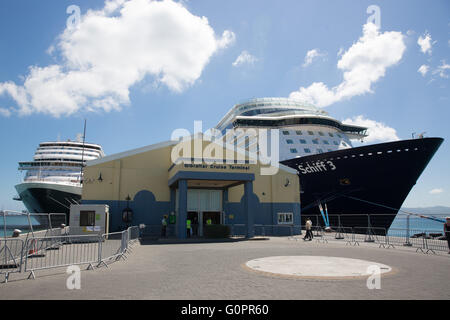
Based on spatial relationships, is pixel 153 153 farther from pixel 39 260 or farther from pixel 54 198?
pixel 54 198

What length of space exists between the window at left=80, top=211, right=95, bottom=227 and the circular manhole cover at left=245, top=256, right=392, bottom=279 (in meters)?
11.7

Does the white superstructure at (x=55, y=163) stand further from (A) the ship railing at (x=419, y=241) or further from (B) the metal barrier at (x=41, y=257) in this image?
(A) the ship railing at (x=419, y=241)

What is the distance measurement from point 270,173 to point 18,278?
20.5 m

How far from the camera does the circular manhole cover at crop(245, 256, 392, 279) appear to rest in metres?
8.30

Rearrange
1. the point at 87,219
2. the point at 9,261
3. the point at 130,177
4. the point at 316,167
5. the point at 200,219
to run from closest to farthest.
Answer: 1. the point at 9,261
2. the point at 87,219
3. the point at 130,177
4. the point at 200,219
5. the point at 316,167

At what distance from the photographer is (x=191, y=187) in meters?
→ 23.8

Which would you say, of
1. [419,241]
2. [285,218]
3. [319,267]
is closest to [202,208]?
[285,218]

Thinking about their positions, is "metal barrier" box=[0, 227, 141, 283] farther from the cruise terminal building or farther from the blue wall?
the cruise terminal building

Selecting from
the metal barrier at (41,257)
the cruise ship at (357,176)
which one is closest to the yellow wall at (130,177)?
the metal barrier at (41,257)

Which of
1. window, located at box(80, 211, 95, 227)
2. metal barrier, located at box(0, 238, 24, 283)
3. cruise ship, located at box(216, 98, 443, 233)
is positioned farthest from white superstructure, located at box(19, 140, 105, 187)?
metal barrier, located at box(0, 238, 24, 283)

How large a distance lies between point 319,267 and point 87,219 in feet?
46.9

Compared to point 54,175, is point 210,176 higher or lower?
lower

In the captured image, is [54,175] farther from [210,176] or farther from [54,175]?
[210,176]

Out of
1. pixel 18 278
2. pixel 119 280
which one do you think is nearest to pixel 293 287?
pixel 119 280
